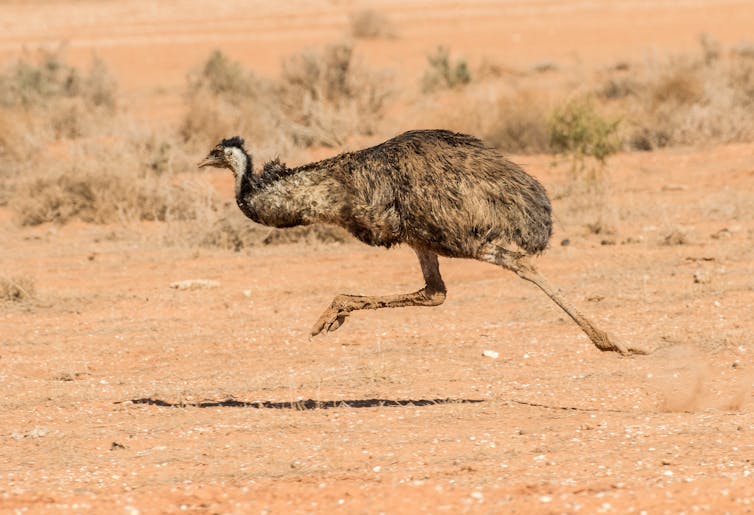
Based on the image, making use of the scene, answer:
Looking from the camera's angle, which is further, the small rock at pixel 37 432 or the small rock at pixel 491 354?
the small rock at pixel 491 354

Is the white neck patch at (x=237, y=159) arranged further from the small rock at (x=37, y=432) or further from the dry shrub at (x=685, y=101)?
the dry shrub at (x=685, y=101)

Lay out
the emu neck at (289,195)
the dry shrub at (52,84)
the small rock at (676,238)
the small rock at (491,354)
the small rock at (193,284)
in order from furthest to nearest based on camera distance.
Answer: the dry shrub at (52,84) < the small rock at (676,238) < the small rock at (193,284) < the small rock at (491,354) < the emu neck at (289,195)

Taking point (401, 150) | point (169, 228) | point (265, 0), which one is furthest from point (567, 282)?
point (265, 0)

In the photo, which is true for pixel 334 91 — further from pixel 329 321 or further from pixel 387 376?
pixel 329 321

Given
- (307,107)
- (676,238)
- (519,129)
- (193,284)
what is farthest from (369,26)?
(193,284)

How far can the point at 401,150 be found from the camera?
23.6 ft

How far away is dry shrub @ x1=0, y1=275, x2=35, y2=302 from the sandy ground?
172 millimetres

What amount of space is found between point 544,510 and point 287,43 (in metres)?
33.7

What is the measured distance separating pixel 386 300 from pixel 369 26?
1222 inches

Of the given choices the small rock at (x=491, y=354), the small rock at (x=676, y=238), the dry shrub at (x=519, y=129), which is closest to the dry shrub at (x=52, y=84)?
the dry shrub at (x=519, y=129)

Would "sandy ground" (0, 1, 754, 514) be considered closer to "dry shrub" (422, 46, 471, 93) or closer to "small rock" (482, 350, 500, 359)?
"small rock" (482, 350, 500, 359)

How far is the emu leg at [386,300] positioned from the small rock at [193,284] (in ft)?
12.3

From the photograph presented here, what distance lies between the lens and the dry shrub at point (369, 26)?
37.7 m

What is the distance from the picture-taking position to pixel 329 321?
739cm
